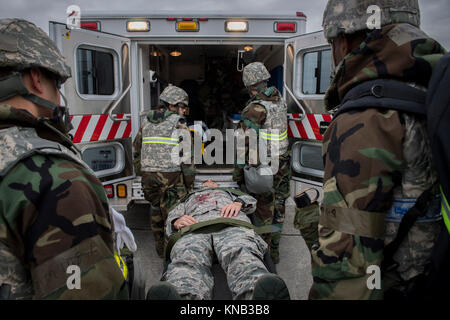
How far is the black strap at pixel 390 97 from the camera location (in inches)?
41.4

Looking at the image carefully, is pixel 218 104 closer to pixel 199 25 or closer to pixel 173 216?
pixel 199 25

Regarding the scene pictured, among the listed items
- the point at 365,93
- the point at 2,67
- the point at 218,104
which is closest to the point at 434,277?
the point at 365,93

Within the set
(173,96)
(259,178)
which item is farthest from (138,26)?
(259,178)

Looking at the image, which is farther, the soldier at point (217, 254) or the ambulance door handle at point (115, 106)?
the ambulance door handle at point (115, 106)

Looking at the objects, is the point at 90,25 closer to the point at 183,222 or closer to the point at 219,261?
the point at 183,222

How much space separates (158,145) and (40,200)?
265 centimetres

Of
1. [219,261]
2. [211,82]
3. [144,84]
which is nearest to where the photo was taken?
[219,261]

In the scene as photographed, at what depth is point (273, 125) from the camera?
12.2 ft

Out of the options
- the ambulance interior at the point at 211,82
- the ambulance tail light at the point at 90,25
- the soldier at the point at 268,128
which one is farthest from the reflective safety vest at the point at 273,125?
the ambulance interior at the point at 211,82

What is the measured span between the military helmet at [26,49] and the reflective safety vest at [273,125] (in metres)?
2.73

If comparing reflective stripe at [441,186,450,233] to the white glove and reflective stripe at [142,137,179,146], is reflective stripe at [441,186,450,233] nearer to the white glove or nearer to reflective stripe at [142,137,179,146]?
the white glove

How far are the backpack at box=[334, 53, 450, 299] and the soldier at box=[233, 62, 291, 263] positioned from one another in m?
2.53

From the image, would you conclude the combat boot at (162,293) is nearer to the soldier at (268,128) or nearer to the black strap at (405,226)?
the black strap at (405,226)

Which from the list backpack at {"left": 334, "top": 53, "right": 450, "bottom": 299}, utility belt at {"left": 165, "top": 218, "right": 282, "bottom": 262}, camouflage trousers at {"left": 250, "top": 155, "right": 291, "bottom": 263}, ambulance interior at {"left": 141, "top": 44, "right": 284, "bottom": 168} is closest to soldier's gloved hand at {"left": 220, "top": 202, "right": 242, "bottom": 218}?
utility belt at {"left": 165, "top": 218, "right": 282, "bottom": 262}
